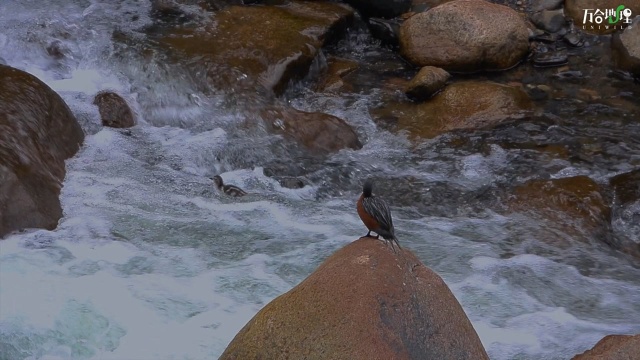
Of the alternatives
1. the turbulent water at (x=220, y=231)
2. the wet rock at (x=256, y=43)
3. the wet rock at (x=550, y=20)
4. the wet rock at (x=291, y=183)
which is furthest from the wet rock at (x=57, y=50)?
the wet rock at (x=550, y=20)

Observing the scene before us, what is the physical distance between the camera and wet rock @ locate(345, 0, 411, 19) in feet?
32.3

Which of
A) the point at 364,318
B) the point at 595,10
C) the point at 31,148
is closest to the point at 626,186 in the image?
the point at 595,10

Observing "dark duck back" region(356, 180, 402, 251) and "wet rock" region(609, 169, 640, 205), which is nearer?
"dark duck back" region(356, 180, 402, 251)

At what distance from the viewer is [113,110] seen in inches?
305

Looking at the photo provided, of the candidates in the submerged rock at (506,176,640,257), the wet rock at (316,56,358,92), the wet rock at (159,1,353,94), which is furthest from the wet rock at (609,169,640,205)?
the wet rock at (159,1,353,94)

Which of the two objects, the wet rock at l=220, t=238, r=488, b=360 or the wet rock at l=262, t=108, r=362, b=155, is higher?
the wet rock at l=220, t=238, r=488, b=360

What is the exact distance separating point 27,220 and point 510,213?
11.4ft

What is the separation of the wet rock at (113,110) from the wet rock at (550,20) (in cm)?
455

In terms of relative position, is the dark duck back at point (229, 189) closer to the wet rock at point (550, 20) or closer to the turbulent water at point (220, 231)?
the turbulent water at point (220, 231)

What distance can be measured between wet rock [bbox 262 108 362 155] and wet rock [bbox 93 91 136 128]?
1.19 m

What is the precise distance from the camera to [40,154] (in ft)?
20.7

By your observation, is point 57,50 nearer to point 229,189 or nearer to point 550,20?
point 229,189

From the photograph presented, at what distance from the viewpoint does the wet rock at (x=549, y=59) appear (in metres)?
9.14

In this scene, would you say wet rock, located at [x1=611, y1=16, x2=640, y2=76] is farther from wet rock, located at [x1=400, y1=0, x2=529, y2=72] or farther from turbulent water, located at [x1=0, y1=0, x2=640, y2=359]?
turbulent water, located at [x1=0, y1=0, x2=640, y2=359]
